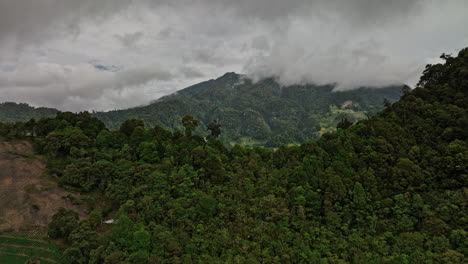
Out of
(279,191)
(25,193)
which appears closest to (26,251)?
(25,193)

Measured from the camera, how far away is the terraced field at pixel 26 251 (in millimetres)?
30500

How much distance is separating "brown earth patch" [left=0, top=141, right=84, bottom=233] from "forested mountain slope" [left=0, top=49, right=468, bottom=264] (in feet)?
8.83

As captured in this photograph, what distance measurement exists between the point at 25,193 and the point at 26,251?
476 inches

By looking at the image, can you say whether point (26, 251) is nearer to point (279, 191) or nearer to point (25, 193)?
point (25, 193)

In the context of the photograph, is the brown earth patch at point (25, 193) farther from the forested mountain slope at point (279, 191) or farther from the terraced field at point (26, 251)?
→ the forested mountain slope at point (279, 191)

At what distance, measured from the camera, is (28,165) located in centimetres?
4591

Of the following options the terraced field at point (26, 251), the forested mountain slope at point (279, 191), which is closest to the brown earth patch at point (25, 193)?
the terraced field at point (26, 251)

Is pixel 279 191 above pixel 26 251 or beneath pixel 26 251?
above

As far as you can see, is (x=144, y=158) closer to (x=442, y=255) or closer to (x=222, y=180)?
(x=222, y=180)

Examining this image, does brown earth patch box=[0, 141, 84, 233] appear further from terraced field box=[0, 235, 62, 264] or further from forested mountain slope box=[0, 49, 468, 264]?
forested mountain slope box=[0, 49, 468, 264]

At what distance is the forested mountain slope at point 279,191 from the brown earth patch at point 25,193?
269 centimetres

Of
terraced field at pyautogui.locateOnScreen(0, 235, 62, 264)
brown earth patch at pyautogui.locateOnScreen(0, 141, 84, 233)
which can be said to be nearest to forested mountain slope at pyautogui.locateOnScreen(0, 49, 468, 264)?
terraced field at pyautogui.locateOnScreen(0, 235, 62, 264)

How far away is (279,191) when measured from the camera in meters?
42.2

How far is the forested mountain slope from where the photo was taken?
106ft
